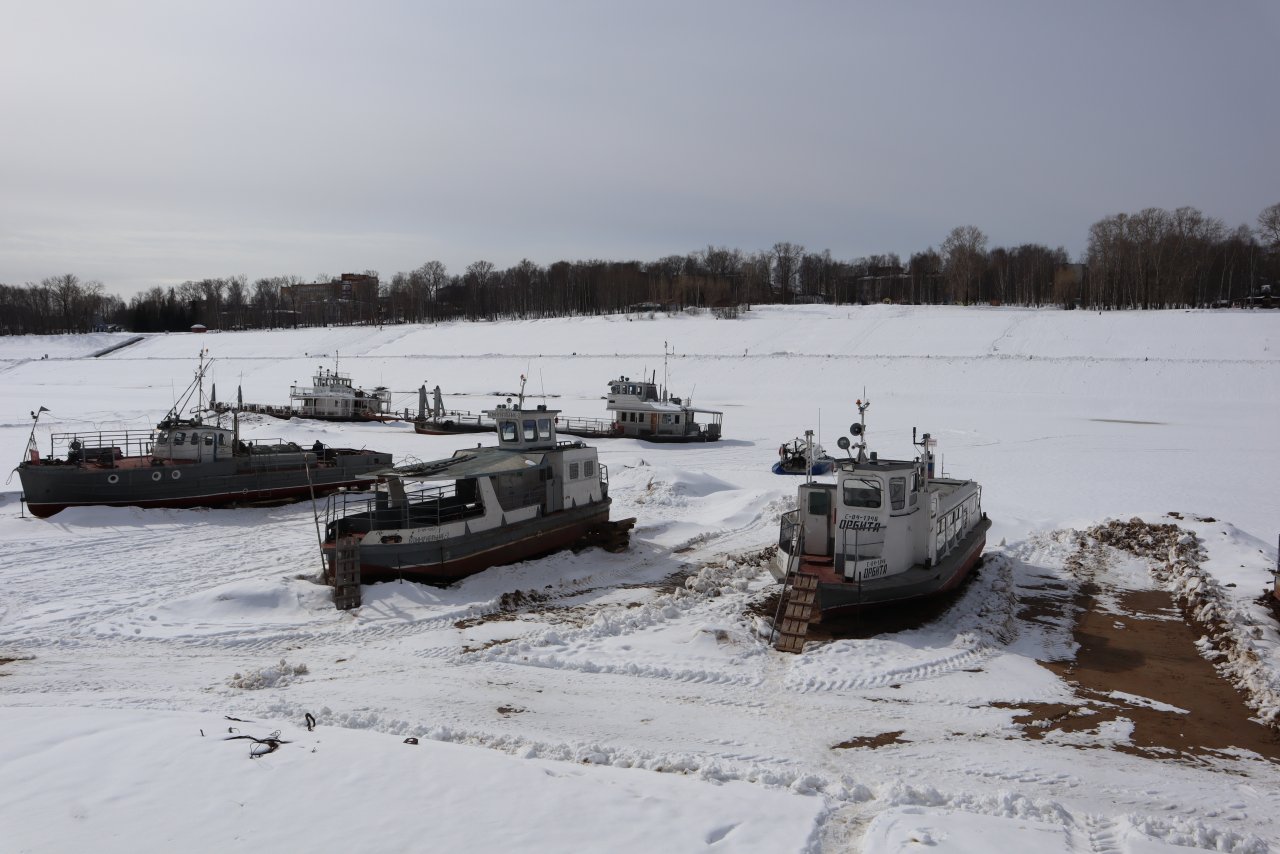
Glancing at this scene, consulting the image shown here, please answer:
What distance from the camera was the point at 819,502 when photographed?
1598cm

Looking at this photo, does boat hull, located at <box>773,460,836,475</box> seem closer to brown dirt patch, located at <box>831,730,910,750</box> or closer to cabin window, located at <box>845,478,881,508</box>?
cabin window, located at <box>845,478,881,508</box>

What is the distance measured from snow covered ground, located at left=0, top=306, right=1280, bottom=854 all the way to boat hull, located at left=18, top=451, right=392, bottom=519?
925 mm

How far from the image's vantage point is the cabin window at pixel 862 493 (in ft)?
48.4

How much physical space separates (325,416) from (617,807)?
149 ft

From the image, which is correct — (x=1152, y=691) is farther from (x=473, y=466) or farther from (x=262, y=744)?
(x=473, y=466)

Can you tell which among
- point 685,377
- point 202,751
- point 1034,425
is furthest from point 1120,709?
point 685,377

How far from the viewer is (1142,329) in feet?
221

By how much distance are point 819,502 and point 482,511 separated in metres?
6.69

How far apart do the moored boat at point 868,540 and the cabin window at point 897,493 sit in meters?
0.02

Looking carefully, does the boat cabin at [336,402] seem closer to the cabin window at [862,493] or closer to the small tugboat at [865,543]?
the small tugboat at [865,543]

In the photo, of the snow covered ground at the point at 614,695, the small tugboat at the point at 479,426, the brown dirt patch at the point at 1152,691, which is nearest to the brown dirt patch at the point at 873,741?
the snow covered ground at the point at 614,695

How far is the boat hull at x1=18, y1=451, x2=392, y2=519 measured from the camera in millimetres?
21219

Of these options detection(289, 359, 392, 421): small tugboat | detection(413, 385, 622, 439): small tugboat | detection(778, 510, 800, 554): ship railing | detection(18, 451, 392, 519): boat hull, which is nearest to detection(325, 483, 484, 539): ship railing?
detection(18, 451, 392, 519): boat hull

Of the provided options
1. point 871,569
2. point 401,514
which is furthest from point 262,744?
point 871,569
